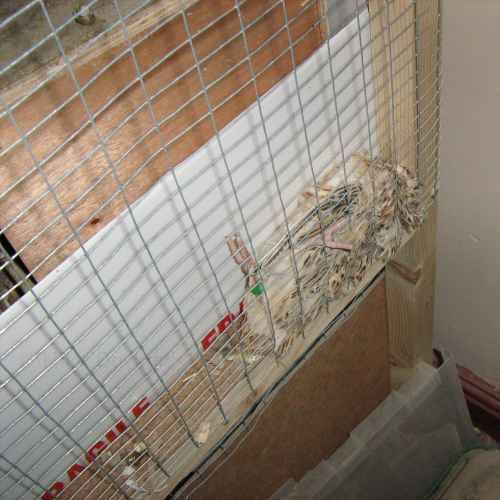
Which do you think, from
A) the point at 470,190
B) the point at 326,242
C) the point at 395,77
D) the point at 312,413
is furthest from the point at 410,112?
the point at 312,413

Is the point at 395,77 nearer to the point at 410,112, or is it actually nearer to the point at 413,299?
the point at 410,112

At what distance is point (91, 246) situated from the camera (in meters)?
0.42

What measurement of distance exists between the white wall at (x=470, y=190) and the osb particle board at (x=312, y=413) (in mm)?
231

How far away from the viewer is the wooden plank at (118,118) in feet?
1.18

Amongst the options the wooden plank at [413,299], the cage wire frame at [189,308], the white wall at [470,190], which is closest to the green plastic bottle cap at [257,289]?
the cage wire frame at [189,308]

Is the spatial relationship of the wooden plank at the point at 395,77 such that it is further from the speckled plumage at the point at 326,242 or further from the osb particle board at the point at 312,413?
the osb particle board at the point at 312,413

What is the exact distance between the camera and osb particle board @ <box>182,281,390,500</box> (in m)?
0.78

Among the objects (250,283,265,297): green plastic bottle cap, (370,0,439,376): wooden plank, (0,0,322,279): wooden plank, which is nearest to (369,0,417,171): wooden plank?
(370,0,439,376): wooden plank

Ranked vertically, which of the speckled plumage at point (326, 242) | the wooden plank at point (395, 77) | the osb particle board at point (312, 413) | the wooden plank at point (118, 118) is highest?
the wooden plank at point (118, 118)

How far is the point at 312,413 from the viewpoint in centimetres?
87

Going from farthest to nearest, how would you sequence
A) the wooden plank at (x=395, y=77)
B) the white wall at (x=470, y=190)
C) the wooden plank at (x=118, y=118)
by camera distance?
the white wall at (x=470, y=190)
the wooden plank at (x=395, y=77)
the wooden plank at (x=118, y=118)

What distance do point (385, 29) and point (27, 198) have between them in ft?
1.29

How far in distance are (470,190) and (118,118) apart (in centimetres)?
68

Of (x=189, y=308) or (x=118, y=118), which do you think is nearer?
(x=118, y=118)
